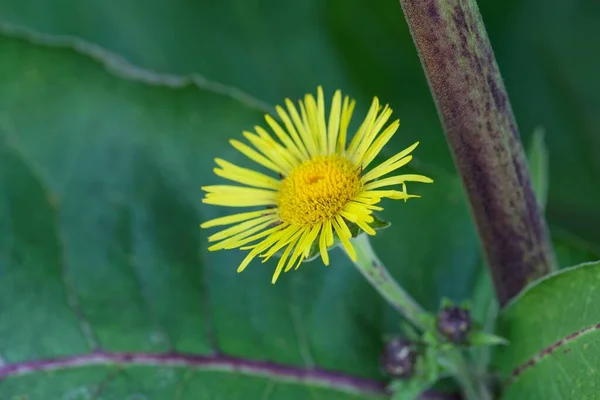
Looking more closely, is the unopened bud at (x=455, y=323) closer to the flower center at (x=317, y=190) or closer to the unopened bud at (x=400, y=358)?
the unopened bud at (x=400, y=358)

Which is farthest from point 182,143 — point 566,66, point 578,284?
point 566,66

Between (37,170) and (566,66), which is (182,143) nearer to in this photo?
(37,170)

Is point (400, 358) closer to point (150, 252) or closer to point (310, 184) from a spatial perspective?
point (310, 184)

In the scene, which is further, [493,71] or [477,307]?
[477,307]

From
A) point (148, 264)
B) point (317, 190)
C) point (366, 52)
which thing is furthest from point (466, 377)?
point (366, 52)

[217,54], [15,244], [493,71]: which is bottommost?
[15,244]

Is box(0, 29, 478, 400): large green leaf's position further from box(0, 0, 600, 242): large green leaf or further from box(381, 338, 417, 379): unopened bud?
box(0, 0, 600, 242): large green leaf

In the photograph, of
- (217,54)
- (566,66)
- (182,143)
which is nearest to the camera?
(182,143)

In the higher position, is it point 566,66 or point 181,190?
point 566,66
